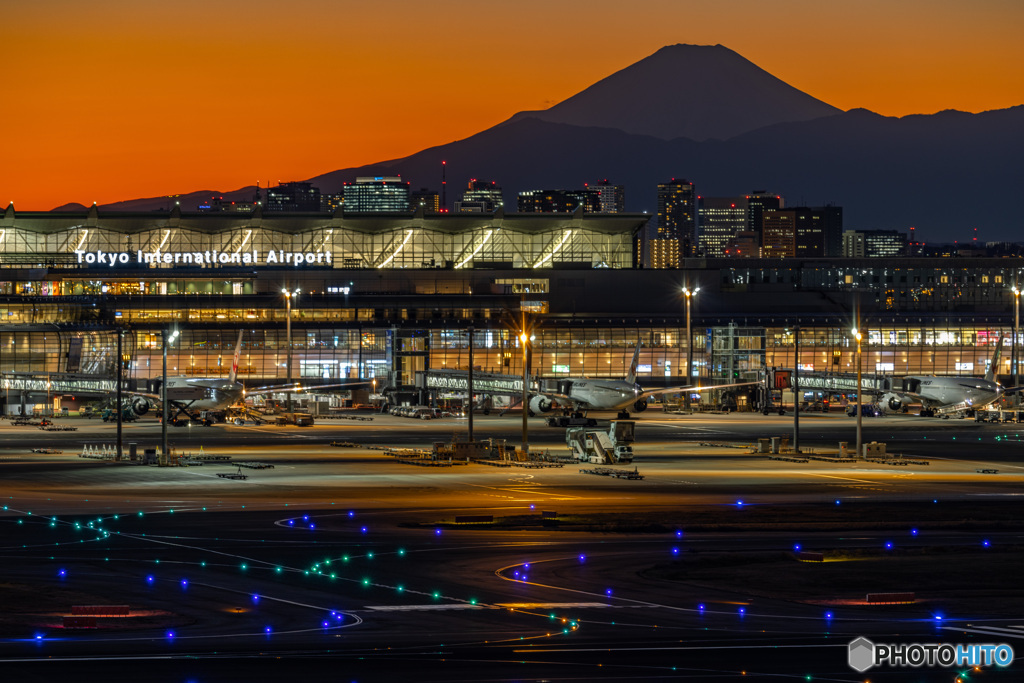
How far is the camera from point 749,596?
37.0 metres

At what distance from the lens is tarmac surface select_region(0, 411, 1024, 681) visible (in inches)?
1160

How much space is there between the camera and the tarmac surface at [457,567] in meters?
29.5

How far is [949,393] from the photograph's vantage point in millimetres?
139750

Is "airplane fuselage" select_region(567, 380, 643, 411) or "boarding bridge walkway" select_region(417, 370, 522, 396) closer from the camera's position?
"airplane fuselage" select_region(567, 380, 643, 411)

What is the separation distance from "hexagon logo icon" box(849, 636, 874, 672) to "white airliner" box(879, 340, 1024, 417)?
115 m

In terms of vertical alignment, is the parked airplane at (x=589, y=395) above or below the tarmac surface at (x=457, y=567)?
above

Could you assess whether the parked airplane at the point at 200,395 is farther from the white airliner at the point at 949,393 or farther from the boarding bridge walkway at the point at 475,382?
the white airliner at the point at 949,393

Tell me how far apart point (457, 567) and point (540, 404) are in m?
87.4

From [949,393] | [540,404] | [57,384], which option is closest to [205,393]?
[57,384]

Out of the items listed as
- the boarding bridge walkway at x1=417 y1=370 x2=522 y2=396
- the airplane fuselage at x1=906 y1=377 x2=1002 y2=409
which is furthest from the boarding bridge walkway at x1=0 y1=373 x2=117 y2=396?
the airplane fuselage at x1=906 y1=377 x2=1002 y2=409

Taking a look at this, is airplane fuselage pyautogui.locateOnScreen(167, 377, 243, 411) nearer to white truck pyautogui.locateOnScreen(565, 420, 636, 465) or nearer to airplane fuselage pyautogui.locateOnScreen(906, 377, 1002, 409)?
white truck pyautogui.locateOnScreen(565, 420, 636, 465)

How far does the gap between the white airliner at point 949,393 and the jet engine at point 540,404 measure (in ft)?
142

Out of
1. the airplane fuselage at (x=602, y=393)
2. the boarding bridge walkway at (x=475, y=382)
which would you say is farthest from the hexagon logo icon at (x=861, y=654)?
the boarding bridge walkway at (x=475, y=382)

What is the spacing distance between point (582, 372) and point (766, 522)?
437 ft
